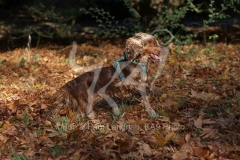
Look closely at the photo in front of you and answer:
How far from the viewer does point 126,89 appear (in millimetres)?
→ 6340

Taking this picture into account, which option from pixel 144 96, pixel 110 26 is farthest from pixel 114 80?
pixel 110 26

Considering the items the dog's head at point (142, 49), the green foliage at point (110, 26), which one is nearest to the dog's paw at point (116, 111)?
the dog's head at point (142, 49)

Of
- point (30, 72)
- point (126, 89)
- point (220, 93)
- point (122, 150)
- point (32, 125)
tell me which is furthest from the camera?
point (30, 72)

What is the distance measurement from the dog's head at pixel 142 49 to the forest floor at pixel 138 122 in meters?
0.71

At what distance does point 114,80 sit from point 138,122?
918mm

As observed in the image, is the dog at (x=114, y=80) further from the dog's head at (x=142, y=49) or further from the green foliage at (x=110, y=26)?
the green foliage at (x=110, y=26)

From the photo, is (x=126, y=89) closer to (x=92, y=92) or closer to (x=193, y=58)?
(x=92, y=92)

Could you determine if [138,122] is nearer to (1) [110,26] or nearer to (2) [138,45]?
(2) [138,45]

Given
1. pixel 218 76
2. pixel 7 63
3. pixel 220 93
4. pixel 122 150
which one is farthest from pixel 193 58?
pixel 122 150

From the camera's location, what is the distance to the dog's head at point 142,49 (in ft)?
20.5

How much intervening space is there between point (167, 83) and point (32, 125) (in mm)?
3007

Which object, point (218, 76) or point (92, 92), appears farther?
point (218, 76)

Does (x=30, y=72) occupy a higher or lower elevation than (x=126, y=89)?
lower

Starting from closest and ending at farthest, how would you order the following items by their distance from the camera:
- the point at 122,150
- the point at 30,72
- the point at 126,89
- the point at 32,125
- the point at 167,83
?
the point at 122,150
the point at 32,125
the point at 126,89
the point at 167,83
the point at 30,72
